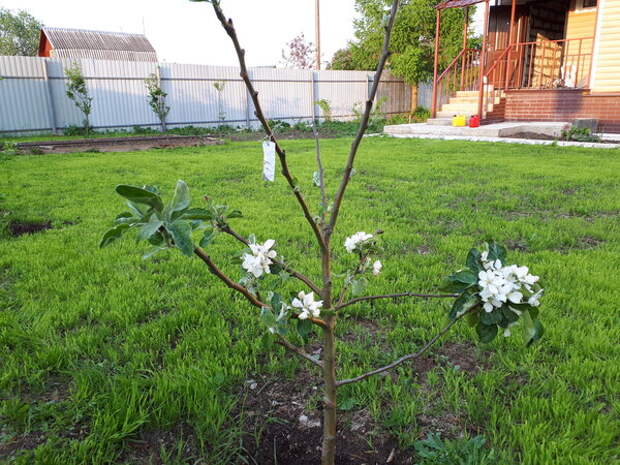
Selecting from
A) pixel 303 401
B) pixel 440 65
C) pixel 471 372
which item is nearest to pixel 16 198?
pixel 303 401

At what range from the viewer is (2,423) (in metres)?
1.64

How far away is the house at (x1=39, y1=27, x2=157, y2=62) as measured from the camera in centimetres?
2580

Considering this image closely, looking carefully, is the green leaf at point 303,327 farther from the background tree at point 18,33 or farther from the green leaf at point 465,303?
the background tree at point 18,33

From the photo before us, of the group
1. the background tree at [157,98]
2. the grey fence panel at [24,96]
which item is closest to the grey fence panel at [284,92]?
the background tree at [157,98]

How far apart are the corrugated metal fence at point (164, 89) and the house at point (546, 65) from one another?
3.89 meters

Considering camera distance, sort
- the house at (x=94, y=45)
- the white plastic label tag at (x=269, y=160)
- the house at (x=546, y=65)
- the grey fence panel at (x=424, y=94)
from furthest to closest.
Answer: the house at (x=94, y=45) < the grey fence panel at (x=424, y=94) < the house at (x=546, y=65) < the white plastic label tag at (x=269, y=160)

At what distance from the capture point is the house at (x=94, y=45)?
25.8 m

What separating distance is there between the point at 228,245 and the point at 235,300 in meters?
0.98

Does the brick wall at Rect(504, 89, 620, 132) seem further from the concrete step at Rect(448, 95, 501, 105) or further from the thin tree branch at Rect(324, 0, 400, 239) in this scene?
the thin tree branch at Rect(324, 0, 400, 239)

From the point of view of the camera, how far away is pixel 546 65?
13711mm

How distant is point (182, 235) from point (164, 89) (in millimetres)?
16128

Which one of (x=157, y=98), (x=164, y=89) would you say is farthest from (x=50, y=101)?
(x=164, y=89)

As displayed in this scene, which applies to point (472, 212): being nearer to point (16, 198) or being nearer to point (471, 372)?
point (471, 372)

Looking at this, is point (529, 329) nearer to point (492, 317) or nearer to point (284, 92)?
point (492, 317)
